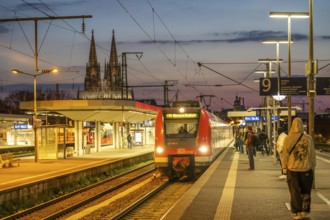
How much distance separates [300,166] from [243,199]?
3448 millimetres

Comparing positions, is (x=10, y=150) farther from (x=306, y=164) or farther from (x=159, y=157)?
(x=306, y=164)

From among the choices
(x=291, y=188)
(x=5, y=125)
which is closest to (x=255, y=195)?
(x=291, y=188)

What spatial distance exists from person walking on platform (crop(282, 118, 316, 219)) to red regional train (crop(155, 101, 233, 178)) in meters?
11.3

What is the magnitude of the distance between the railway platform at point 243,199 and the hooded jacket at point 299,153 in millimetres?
1180

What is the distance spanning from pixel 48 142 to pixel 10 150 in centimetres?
1617

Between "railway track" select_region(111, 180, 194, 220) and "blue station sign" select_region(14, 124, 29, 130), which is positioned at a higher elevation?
"blue station sign" select_region(14, 124, 29, 130)

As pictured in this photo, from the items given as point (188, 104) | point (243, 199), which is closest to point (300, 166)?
point (243, 199)

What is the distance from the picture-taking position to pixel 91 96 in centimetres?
10200

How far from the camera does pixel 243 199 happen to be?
12336 millimetres

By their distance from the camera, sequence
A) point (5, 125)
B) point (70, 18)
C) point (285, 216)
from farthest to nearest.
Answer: point (5, 125) → point (70, 18) → point (285, 216)

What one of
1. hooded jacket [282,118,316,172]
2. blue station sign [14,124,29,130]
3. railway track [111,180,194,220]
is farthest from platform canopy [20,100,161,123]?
hooded jacket [282,118,316,172]

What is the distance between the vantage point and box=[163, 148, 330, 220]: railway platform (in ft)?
33.6

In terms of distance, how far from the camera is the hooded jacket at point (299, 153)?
9.09 m

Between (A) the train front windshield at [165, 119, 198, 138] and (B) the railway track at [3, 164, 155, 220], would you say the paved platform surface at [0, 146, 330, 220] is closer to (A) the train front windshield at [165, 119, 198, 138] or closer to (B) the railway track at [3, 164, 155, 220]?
(A) the train front windshield at [165, 119, 198, 138]
